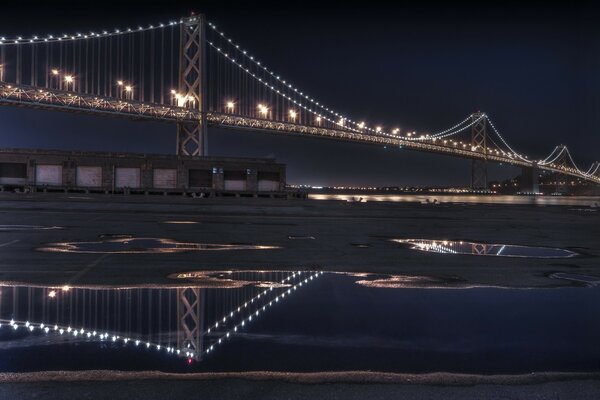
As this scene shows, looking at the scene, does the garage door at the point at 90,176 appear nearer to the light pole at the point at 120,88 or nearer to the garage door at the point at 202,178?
the garage door at the point at 202,178

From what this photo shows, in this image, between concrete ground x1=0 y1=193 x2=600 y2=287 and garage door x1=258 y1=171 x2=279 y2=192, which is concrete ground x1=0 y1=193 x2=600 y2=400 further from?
garage door x1=258 y1=171 x2=279 y2=192

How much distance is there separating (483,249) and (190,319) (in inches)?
358

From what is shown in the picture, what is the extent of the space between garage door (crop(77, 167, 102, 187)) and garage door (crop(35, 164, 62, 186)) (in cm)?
168

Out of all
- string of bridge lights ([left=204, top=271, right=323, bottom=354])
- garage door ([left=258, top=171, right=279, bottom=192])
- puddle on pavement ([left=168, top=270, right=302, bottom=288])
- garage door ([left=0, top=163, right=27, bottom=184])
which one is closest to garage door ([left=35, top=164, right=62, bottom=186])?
garage door ([left=0, top=163, right=27, bottom=184])

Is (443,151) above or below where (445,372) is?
above

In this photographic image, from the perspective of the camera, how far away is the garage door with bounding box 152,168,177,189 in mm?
50750

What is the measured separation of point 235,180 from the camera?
5250 centimetres

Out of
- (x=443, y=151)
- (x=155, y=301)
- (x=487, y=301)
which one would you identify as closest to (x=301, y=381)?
(x=155, y=301)

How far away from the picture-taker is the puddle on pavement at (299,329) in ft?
13.8

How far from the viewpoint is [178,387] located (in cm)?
362

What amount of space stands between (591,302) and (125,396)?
5.70 m

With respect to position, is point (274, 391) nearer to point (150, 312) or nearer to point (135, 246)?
point (150, 312)

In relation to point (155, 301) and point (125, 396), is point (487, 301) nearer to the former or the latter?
point (155, 301)

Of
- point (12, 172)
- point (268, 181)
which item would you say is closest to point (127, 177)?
point (12, 172)
